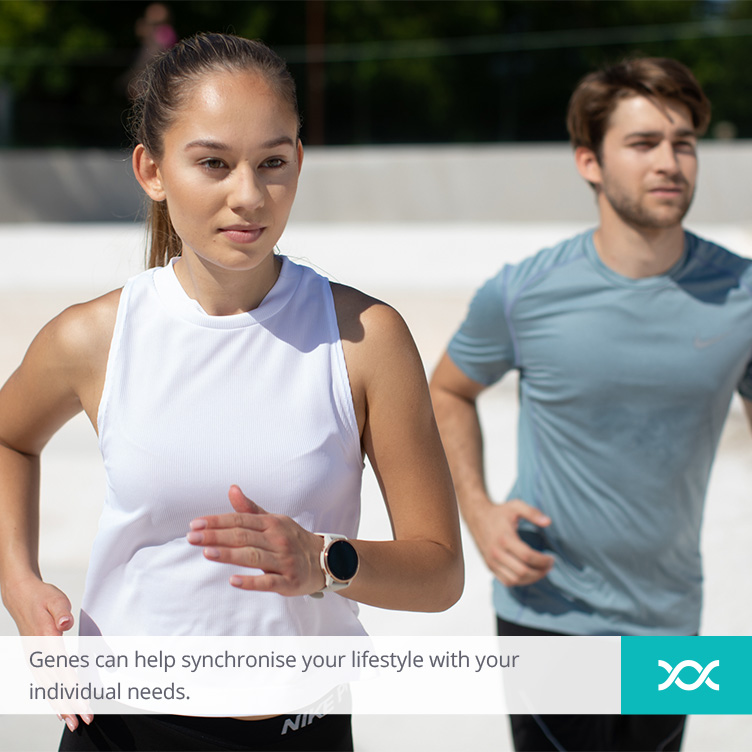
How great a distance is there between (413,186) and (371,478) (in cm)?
1080

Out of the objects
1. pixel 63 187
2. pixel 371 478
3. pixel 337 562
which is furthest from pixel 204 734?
pixel 63 187

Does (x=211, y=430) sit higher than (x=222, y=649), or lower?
higher

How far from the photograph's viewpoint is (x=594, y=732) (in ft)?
8.52

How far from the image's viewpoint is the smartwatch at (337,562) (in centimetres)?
144

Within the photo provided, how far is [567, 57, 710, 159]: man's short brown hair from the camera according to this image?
2.74 m

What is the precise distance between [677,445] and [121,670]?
1.55 m

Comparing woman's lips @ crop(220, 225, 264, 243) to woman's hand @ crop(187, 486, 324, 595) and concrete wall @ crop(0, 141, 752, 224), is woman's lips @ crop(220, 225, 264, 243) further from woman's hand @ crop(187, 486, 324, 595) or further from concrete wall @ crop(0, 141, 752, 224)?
concrete wall @ crop(0, 141, 752, 224)

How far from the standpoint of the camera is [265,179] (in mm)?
1580

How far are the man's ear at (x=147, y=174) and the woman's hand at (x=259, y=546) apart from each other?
0.63m

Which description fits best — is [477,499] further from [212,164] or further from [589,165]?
[212,164]

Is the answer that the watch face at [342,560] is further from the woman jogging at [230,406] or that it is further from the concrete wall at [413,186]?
the concrete wall at [413,186]

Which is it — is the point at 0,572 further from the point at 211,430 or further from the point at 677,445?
the point at 677,445

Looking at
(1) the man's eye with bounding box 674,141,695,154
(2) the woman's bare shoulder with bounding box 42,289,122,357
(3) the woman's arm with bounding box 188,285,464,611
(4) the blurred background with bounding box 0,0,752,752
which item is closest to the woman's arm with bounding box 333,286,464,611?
(3) the woman's arm with bounding box 188,285,464,611

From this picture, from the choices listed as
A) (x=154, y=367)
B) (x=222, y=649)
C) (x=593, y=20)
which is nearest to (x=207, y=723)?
(x=222, y=649)
